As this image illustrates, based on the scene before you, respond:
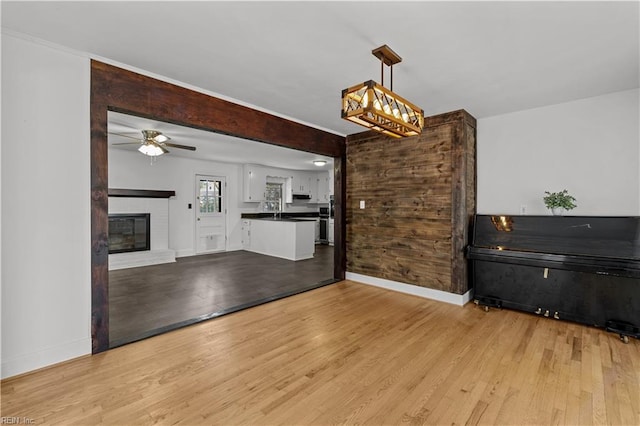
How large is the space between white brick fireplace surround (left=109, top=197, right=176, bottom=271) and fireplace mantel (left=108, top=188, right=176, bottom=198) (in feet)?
0.33

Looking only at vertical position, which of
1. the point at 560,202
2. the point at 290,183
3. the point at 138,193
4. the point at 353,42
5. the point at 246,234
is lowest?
the point at 246,234

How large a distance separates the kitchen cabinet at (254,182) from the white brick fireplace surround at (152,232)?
76.2 inches

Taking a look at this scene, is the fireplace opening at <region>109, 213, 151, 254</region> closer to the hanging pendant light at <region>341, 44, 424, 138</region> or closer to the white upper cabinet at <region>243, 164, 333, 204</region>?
the white upper cabinet at <region>243, 164, 333, 204</region>

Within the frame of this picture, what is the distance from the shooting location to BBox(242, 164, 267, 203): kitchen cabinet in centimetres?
768

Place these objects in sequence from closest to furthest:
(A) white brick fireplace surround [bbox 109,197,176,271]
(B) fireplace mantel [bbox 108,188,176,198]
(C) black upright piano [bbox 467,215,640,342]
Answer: (C) black upright piano [bbox 467,215,640,342] < (A) white brick fireplace surround [bbox 109,197,176,271] < (B) fireplace mantel [bbox 108,188,176,198]

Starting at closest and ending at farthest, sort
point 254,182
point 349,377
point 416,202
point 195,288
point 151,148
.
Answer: point 349,377, point 416,202, point 195,288, point 151,148, point 254,182

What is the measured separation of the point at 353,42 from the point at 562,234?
292 centimetres

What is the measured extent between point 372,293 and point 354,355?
1.74 metres

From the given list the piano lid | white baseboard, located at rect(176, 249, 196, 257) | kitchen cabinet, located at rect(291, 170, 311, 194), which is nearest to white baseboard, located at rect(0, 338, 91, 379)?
the piano lid

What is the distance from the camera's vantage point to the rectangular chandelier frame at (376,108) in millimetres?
1883

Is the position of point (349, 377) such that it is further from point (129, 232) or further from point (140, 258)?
point (129, 232)

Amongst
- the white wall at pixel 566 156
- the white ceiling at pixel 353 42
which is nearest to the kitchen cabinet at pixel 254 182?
the white ceiling at pixel 353 42

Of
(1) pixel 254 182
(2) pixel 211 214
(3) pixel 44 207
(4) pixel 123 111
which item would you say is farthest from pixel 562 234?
(2) pixel 211 214

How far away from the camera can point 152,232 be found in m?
6.31
